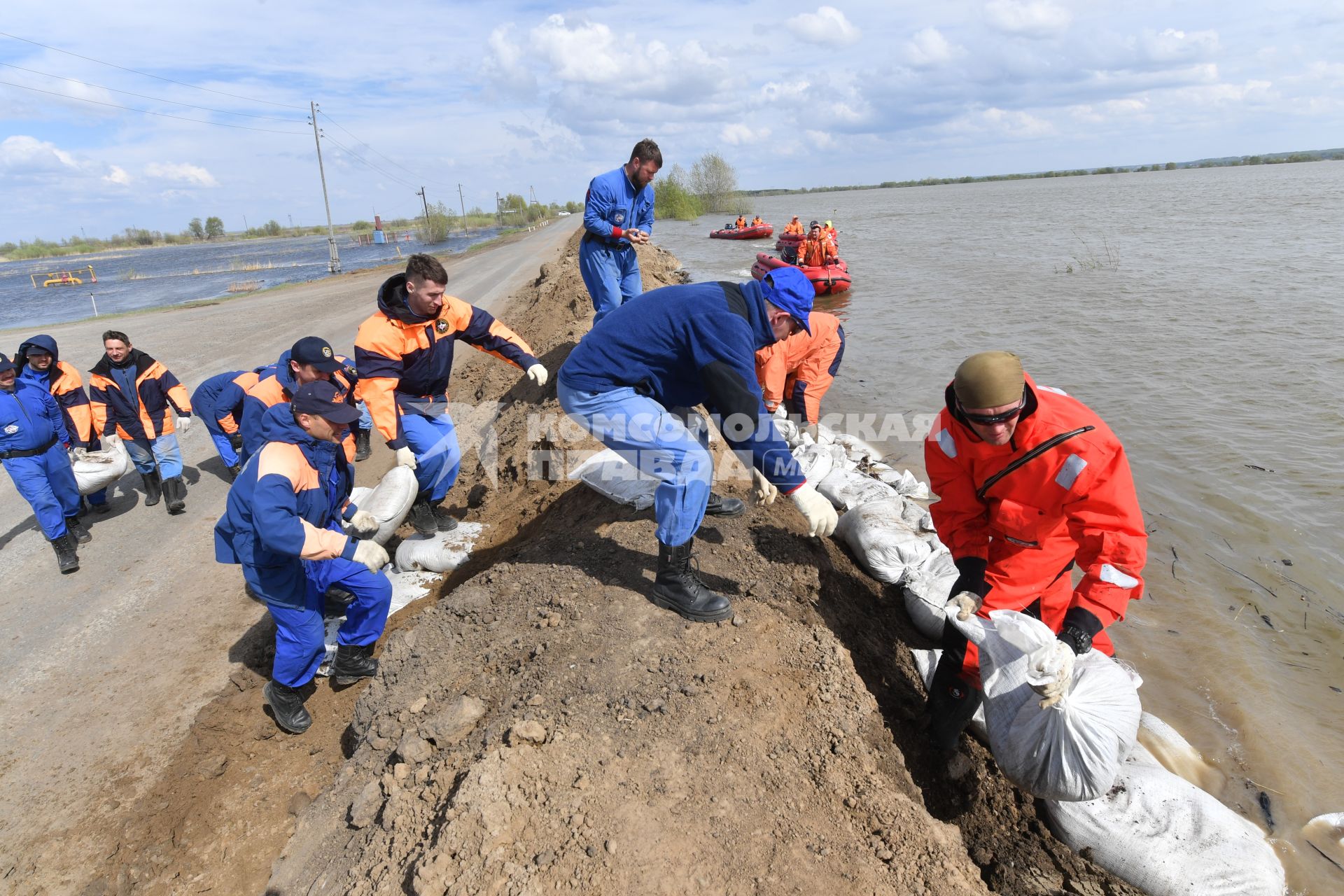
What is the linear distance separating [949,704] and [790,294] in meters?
1.72

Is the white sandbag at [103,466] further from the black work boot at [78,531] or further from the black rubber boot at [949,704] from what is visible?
the black rubber boot at [949,704]

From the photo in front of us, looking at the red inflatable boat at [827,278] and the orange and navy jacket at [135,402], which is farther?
the red inflatable boat at [827,278]

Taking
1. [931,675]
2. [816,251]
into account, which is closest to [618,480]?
[931,675]

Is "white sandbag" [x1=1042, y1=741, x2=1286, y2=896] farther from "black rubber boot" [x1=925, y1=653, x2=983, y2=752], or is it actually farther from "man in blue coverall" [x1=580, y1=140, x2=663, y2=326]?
"man in blue coverall" [x1=580, y1=140, x2=663, y2=326]

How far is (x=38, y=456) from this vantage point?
463 cm

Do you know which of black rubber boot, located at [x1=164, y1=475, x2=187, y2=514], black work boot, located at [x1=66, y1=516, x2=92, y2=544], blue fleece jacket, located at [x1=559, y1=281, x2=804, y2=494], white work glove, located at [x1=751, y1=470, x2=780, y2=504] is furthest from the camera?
black rubber boot, located at [x1=164, y1=475, x2=187, y2=514]

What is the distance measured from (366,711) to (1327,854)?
363 cm

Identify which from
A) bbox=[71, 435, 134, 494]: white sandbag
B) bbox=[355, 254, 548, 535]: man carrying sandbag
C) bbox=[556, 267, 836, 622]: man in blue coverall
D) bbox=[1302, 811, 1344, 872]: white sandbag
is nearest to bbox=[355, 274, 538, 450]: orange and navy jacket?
bbox=[355, 254, 548, 535]: man carrying sandbag

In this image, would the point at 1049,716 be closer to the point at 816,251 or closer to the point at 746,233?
the point at 816,251

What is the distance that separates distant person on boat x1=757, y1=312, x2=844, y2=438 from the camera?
4.70 metres

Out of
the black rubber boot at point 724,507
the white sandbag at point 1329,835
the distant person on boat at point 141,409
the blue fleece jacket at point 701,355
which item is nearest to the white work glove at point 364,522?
the blue fleece jacket at point 701,355

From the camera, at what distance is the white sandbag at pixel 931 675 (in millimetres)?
2738

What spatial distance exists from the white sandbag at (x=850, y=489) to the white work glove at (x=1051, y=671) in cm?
223

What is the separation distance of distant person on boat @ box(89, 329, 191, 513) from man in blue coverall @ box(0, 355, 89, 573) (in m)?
0.60
